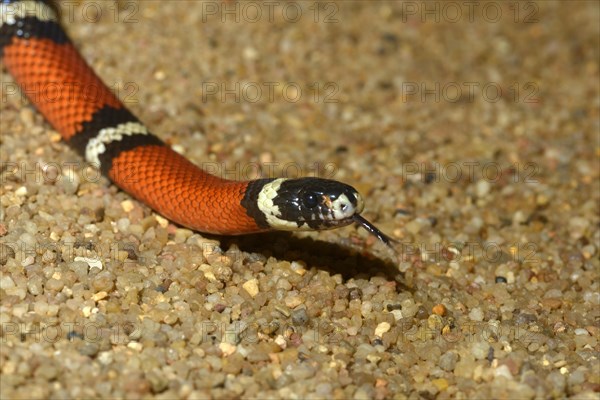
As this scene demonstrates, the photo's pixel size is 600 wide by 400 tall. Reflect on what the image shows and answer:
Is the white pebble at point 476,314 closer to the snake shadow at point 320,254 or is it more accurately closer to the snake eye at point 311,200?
the snake shadow at point 320,254

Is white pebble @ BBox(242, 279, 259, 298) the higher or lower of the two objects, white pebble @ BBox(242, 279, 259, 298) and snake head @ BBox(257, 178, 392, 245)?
the lower

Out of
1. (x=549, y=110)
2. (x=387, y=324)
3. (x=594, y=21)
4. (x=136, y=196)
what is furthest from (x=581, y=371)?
(x=594, y=21)

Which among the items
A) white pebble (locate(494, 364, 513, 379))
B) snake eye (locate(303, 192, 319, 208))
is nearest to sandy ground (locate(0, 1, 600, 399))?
white pebble (locate(494, 364, 513, 379))

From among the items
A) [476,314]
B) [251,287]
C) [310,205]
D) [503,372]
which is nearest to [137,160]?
[251,287]

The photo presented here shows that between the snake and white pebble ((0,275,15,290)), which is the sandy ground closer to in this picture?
white pebble ((0,275,15,290))

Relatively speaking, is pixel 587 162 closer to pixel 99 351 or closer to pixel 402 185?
pixel 402 185

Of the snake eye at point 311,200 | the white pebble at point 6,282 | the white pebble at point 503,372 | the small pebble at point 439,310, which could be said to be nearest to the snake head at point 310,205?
the snake eye at point 311,200

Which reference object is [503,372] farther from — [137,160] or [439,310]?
[137,160]
